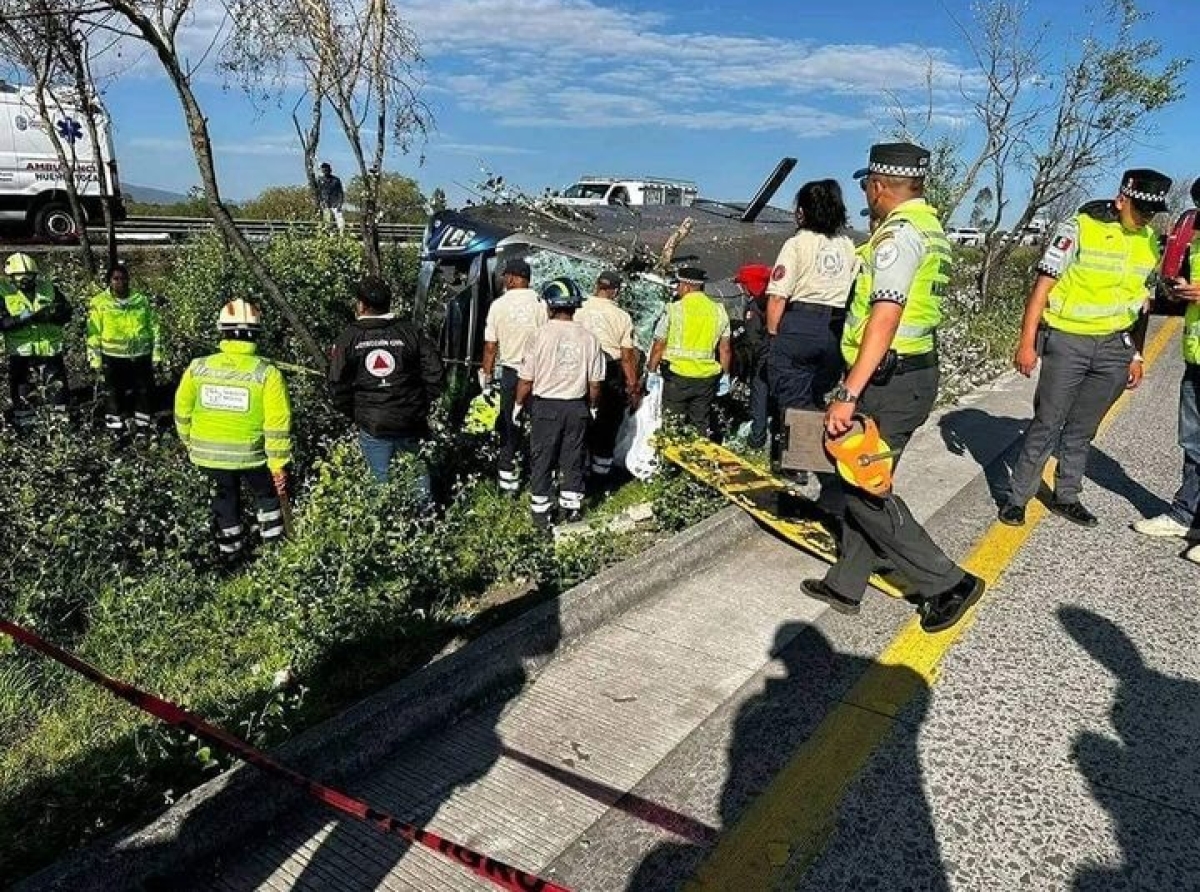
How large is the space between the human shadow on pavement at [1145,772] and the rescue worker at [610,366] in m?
3.70

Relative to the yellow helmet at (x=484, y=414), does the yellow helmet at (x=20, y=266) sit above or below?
above

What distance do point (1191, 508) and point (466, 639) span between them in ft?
13.5

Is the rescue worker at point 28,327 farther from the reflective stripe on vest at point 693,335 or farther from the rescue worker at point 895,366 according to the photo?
the rescue worker at point 895,366

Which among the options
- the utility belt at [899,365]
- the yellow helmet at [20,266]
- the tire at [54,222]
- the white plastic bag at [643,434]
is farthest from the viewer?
the tire at [54,222]

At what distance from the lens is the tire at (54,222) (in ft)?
56.1

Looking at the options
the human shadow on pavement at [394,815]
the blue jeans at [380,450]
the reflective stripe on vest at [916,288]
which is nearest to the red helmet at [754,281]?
the blue jeans at [380,450]

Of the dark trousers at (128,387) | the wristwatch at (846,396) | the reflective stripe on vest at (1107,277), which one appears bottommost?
the dark trousers at (128,387)

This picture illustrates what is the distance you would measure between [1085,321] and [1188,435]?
0.93 metres

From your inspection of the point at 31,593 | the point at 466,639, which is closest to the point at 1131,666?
the point at 466,639

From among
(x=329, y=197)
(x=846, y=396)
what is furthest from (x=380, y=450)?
(x=329, y=197)

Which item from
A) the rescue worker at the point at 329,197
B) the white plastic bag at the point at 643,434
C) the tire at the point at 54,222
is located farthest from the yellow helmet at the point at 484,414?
the tire at the point at 54,222

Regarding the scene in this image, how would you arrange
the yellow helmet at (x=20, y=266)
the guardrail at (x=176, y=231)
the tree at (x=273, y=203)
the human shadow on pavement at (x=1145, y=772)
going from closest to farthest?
1. the human shadow on pavement at (x=1145, y=772)
2. the yellow helmet at (x=20, y=266)
3. the guardrail at (x=176, y=231)
4. the tree at (x=273, y=203)

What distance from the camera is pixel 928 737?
9.50 feet

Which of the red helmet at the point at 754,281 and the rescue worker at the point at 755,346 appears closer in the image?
the rescue worker at the point at 755,346
